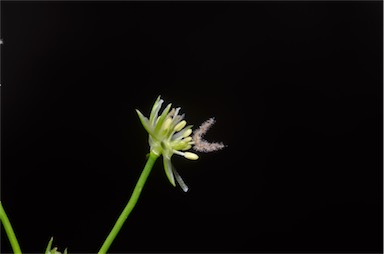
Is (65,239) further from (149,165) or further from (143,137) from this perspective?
(149,165)

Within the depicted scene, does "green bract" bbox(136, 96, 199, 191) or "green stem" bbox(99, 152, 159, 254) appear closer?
"green stem" bbox(99, 152, 159, 254)

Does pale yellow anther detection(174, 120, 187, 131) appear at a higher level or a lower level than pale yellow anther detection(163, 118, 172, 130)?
higher

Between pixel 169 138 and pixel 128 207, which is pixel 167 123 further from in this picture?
pixel 128 207

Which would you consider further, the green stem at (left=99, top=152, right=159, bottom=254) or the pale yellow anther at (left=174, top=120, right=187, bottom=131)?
the pale yellow anther at (left=174, top=120, right=187, bottom=131)

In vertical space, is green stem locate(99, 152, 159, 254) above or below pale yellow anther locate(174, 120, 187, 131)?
below

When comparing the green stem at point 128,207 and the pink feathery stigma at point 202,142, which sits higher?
the pink feathery stigma at point 202,142

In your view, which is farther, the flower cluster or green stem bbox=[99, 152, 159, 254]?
the flower cluster

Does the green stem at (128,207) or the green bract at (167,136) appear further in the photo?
the green bract at (167,136)

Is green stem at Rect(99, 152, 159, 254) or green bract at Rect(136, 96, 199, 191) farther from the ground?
green bract at Rect(136, 96, 199, 191)
